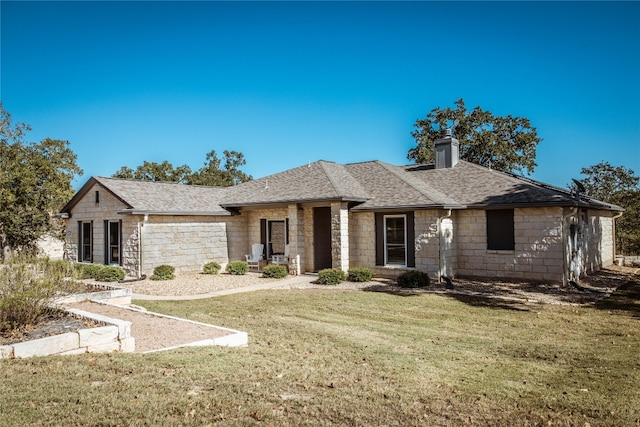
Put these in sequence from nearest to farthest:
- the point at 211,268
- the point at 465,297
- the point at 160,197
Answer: the point at 465,297
the point at 211,268
the point at 160,197

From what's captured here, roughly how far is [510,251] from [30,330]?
1457 centimetres

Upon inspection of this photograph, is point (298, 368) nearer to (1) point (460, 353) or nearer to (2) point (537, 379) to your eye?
(1) point (460, 353)

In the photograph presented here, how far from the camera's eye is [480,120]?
109 ft

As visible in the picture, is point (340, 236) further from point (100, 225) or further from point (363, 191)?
point (100, 225)

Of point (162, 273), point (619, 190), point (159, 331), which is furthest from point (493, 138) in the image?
point (159, 331)

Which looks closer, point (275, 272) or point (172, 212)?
point (275, 272)

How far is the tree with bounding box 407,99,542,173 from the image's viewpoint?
32.8 meters

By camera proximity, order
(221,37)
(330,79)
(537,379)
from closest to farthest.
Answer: (537,379)
(221,37)
(330,79)

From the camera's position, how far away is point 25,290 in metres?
7.50

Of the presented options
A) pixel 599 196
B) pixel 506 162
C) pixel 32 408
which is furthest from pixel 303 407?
pixel 599 196

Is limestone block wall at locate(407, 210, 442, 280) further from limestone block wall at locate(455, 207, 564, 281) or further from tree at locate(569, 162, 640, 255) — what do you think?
tree at locate(569, 162, 640, 255)

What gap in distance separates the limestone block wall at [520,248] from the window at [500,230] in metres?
0.18

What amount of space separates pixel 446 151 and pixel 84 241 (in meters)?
18.0

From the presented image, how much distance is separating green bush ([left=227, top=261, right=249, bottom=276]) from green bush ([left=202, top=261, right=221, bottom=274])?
641 millimetres
